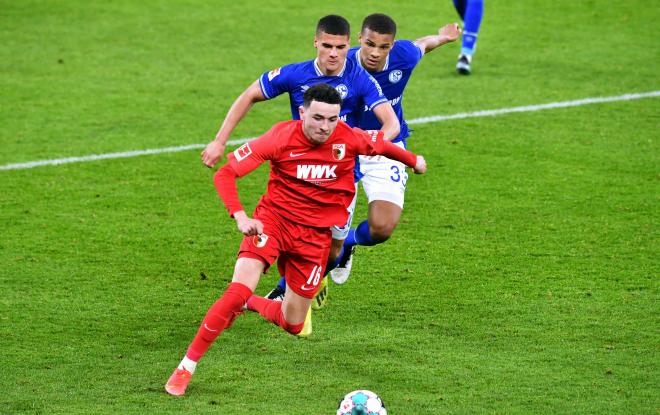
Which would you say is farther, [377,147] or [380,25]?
[380,25]

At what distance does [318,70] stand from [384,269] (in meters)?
1.88

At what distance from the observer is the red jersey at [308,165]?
678cm

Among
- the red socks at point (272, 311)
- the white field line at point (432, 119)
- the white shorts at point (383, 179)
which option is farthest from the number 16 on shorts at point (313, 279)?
the white field line at point (432, 119)

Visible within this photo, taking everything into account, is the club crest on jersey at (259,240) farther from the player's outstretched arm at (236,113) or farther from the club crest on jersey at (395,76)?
the club crest on jersey at (395,76)

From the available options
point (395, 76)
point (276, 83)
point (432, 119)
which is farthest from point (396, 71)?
point (432, 119)

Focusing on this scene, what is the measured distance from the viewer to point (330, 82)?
7.65 meters

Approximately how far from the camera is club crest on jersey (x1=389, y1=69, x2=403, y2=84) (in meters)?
8.56

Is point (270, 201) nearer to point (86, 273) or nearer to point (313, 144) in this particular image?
point (313, 144)

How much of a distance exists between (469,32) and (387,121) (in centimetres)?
655

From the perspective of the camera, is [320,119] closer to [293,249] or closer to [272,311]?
[293,249]

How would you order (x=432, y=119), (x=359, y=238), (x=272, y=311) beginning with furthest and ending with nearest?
1. (x=432, y=119)
2. (x=359, y=238)
3. (x=272, y=311)

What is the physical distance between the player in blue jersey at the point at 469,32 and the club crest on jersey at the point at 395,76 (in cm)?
536

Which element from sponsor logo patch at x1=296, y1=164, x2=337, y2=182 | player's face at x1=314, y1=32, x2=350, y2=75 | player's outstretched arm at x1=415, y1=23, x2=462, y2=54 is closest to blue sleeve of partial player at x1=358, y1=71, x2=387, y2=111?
player's face at x1=314, y1=32, x2=350, y2=75

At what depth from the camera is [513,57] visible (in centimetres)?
1465
